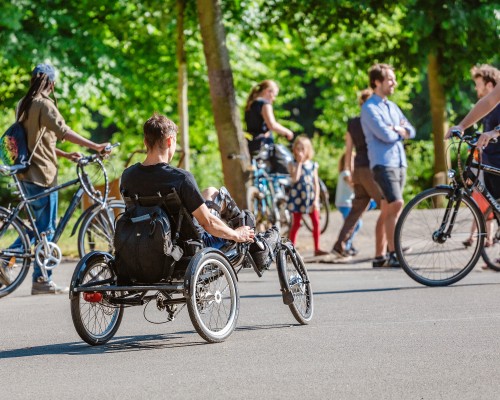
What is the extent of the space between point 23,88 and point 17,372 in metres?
18.3

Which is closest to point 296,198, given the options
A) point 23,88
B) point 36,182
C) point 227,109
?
point 227,109

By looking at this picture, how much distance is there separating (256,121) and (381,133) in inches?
114

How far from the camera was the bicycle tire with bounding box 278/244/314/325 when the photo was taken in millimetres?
8047

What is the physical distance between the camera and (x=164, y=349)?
24.1ft

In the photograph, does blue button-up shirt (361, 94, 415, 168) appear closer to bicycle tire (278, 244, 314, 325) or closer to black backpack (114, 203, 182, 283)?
bicycle tire (278, 244, 314, 325)

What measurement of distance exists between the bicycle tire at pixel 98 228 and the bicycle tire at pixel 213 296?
3.69 m

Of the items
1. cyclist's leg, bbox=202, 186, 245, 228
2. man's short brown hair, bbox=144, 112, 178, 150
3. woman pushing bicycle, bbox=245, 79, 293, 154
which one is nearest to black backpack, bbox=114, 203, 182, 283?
man's short brown hair, bbox=144, 112, 178, 150

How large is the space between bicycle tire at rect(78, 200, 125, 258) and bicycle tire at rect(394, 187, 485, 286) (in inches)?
103

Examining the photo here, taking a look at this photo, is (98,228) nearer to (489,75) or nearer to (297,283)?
(297,283)

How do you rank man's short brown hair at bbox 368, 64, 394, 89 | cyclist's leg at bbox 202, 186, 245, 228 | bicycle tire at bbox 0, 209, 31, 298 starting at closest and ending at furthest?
1. cyclist's leg at bbox 202, 186, 245, 228
2. bicycle tire at bbox 0, 209, 31, 298
3. man's short brown hair at bbox 368, 64, 394, 89

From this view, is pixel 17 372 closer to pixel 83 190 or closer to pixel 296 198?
pixel 83 190

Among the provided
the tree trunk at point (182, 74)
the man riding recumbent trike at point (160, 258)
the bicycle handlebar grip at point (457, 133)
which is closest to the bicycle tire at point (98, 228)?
the bicycle handlebar grip at point (457, 133)

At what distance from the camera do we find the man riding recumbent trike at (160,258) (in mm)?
7391

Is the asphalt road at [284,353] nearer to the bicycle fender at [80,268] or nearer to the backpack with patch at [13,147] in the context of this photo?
the bicycle fender at [80,268]
